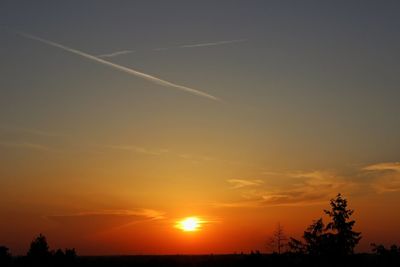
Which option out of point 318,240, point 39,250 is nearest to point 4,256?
point 39,250

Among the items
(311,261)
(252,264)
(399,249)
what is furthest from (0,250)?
(399,249)

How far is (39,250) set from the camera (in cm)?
9244

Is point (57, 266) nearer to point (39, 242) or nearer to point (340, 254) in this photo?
point (39, 242)

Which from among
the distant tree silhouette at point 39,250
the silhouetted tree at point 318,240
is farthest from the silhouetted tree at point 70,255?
the silhouetted tree at point 318,240

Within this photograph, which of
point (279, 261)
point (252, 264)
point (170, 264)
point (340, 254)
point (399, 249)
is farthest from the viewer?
point (170, 264)

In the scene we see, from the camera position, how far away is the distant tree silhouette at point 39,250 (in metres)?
91.9

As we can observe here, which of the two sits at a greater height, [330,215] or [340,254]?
[330,215]

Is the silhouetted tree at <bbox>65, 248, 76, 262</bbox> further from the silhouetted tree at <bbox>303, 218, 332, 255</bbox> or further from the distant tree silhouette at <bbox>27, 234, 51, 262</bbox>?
the silhouetted tree at <bbox>303, 218, 332, 255</bbox>

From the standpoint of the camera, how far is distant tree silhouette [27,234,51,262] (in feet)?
301

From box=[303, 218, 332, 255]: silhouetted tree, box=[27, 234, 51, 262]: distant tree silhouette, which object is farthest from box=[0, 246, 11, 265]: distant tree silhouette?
box=[303, 218, 332, 255]: silhouetted tree

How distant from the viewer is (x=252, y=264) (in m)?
89.9

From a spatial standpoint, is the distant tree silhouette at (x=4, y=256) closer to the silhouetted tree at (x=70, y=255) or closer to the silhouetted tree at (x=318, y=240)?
the silhouetted tree at (x=70, y=255)

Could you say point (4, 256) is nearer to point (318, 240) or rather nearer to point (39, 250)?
point (39, 250)

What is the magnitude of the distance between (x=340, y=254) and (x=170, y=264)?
102758 millimetres
